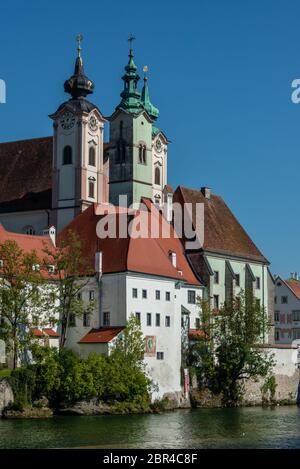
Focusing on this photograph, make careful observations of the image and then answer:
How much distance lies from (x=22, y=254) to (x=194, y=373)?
49.8ft

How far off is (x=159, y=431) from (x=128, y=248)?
66.7ft

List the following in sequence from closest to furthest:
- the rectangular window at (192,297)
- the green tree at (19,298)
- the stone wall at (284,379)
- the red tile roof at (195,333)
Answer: the green tree at (19,298) → the red tile roof at (195,333) → the stone wall at (284,379) → the rectangular window at (192,297)

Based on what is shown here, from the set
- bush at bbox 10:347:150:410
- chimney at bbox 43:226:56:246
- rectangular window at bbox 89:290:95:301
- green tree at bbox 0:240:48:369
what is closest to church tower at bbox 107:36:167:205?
chimney at bbox 43:226:56:246

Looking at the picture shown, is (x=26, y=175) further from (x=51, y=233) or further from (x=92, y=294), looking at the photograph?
(x=92, y=294)

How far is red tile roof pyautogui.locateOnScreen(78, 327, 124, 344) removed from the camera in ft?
241

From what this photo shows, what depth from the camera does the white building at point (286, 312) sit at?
117438 millimetres

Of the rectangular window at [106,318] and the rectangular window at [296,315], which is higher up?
the rectangular window at [296,315]

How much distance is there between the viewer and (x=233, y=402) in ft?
266

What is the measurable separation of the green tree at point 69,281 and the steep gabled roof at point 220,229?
58.4 feet

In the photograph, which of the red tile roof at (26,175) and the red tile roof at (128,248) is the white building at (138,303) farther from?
the red tile roof at (26,175)

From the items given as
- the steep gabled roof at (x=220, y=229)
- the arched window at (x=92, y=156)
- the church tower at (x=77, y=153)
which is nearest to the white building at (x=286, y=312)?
the steep gabled roof at (x=220, y=229)

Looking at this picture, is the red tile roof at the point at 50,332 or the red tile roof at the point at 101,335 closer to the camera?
the red tile roof at the point at 101,335
